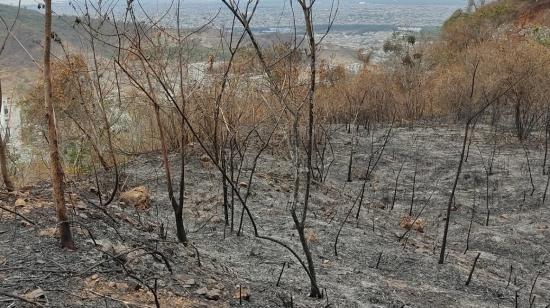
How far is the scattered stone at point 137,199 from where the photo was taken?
417 centimetres

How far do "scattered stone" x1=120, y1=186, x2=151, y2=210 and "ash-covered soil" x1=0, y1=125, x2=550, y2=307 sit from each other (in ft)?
0.26

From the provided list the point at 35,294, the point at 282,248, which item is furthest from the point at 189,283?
the point at 282,248

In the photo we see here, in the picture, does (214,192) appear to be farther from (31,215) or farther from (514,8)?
(514,8)

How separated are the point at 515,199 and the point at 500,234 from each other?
1.23 meters

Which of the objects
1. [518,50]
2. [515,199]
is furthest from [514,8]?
[515,199]

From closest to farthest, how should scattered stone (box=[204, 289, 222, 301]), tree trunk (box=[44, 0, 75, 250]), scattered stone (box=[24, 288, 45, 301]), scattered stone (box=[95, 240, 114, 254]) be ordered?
scattered stone (box=[24, 288, 45, 301]) → tree trunk (box=[44, 0, 75, 250]) → scattered stone (box=[204, 289, 222, 301]) → scattered stone (box=[95, 240, 114, 254])

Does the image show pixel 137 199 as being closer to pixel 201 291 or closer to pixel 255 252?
pixel 255 252

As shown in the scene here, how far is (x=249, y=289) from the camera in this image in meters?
2.92

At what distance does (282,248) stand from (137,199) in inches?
50.0

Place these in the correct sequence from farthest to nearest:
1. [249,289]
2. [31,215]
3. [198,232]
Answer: [198,232] < [31,215] < [249,289]

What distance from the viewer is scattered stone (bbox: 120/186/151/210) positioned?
164 inches

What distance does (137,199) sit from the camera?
4.20m

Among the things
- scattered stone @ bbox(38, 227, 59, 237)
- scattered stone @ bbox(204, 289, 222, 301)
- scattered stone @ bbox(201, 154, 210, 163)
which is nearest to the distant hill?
scattered stone @ bbox(38, 227, 59, 237)

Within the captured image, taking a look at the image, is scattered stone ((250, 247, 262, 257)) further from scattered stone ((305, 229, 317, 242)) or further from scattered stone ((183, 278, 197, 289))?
scattered stone ((183, 278, 197, 289))
